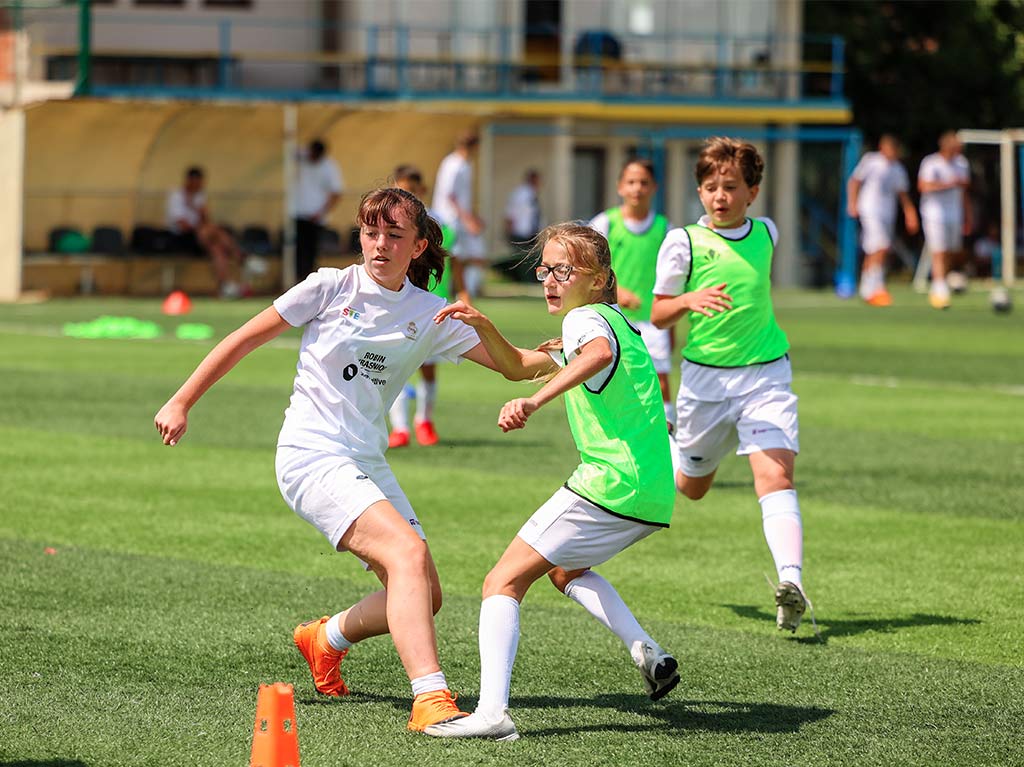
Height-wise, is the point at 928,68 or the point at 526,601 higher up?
Result: the point at 928,68

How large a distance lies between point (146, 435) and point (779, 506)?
702 centimetres

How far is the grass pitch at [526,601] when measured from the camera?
562 centimetres

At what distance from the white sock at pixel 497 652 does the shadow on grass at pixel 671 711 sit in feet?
0.71

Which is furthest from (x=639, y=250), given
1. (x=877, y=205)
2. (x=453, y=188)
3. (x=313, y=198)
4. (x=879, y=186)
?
(x=879, y=186)

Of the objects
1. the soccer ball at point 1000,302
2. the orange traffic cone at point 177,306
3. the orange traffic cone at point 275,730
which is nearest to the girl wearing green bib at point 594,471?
the orange traffic cone at point 275,730

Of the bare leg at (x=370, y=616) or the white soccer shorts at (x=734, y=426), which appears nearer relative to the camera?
the bare leg at (x=370, y=616)

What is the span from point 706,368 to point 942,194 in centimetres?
2176

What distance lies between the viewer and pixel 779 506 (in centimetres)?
759

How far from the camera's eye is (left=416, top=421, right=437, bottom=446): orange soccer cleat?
13.2 metres

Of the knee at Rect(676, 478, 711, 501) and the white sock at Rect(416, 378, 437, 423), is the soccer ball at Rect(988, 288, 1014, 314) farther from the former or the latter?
Result: the knee at Rect(676, 478, 711, 501)

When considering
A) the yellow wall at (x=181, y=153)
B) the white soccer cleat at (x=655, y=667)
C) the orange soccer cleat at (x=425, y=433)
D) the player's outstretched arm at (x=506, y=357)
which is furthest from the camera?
the yellow wall at (x=181, y=153)

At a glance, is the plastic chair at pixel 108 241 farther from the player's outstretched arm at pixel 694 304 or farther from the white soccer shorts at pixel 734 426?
the player's outstretched arm at pixel 694 304

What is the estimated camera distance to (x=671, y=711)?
19.7 feet

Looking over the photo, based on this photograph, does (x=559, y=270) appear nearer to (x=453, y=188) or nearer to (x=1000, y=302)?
(x=453, y=188)
